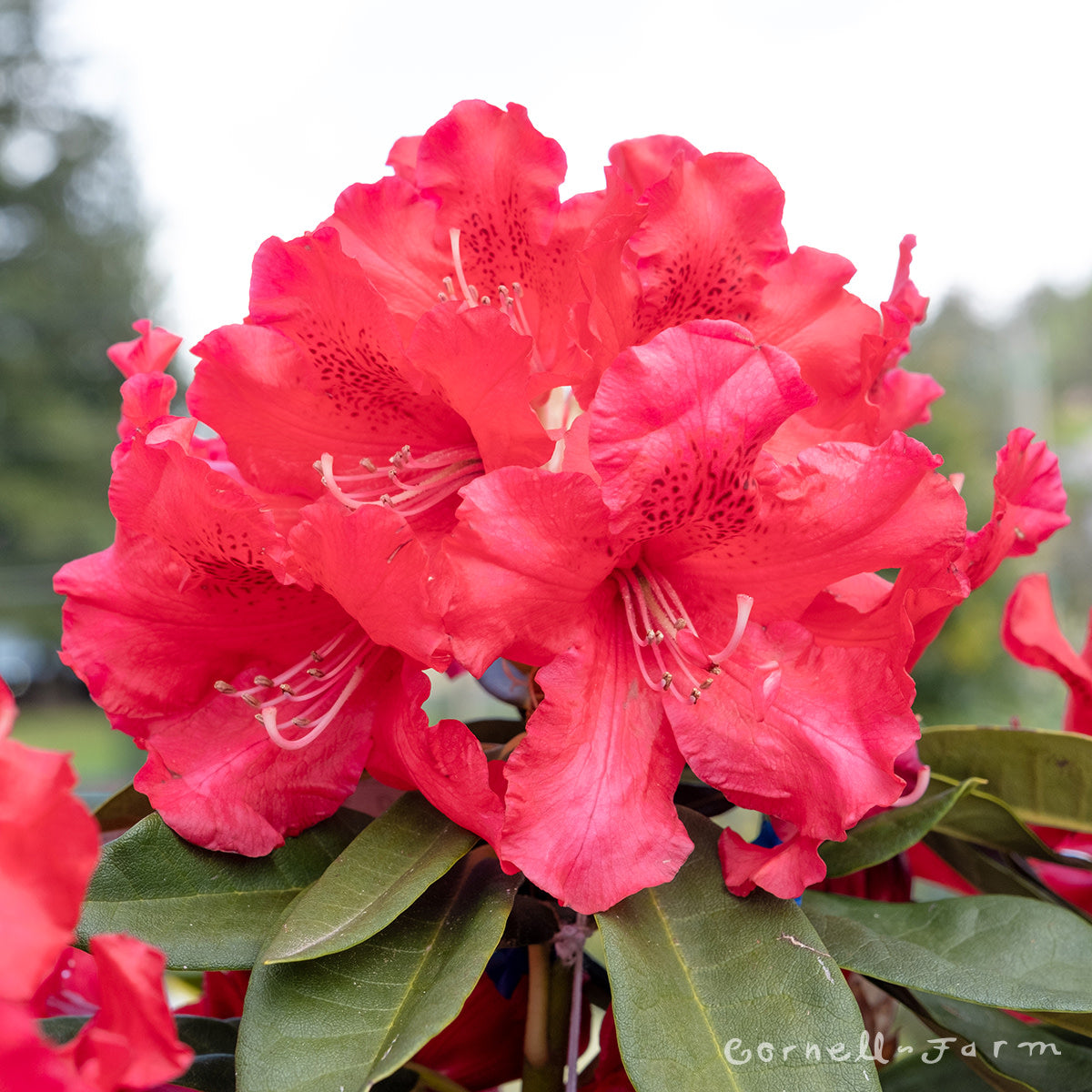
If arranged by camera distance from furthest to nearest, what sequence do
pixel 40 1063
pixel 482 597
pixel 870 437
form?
pixel 870 437
pixel 482 597
pixel 40 1063

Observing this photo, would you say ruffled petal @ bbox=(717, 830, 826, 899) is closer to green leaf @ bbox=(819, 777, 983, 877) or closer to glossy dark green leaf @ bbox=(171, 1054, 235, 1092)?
green leaf @ bbox=(819, 777, 983, 877)

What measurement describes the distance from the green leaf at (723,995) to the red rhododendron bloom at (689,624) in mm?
22

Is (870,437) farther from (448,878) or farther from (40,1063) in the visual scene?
(40,1063)

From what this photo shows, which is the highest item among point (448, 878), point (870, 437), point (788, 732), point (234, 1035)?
point (870, 437)

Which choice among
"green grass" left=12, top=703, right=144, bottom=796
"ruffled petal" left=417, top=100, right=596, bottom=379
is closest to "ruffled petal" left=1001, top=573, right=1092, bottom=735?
"ruffled petal" left=417, top=100, right=596, bottom=379

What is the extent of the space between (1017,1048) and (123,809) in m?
0.53

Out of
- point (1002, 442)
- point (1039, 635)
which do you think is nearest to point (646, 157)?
point (1039, 635)

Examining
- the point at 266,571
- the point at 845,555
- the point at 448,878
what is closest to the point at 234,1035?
the point at 448,878

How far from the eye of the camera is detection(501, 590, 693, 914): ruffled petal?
0.42 meters

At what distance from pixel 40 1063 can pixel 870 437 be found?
1.44 ft

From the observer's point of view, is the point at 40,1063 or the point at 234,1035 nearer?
the point at 40,1063

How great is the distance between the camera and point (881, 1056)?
0.54 metres

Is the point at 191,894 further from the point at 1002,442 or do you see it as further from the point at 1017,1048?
the point at 1002,442

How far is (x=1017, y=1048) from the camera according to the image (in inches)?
21.9
